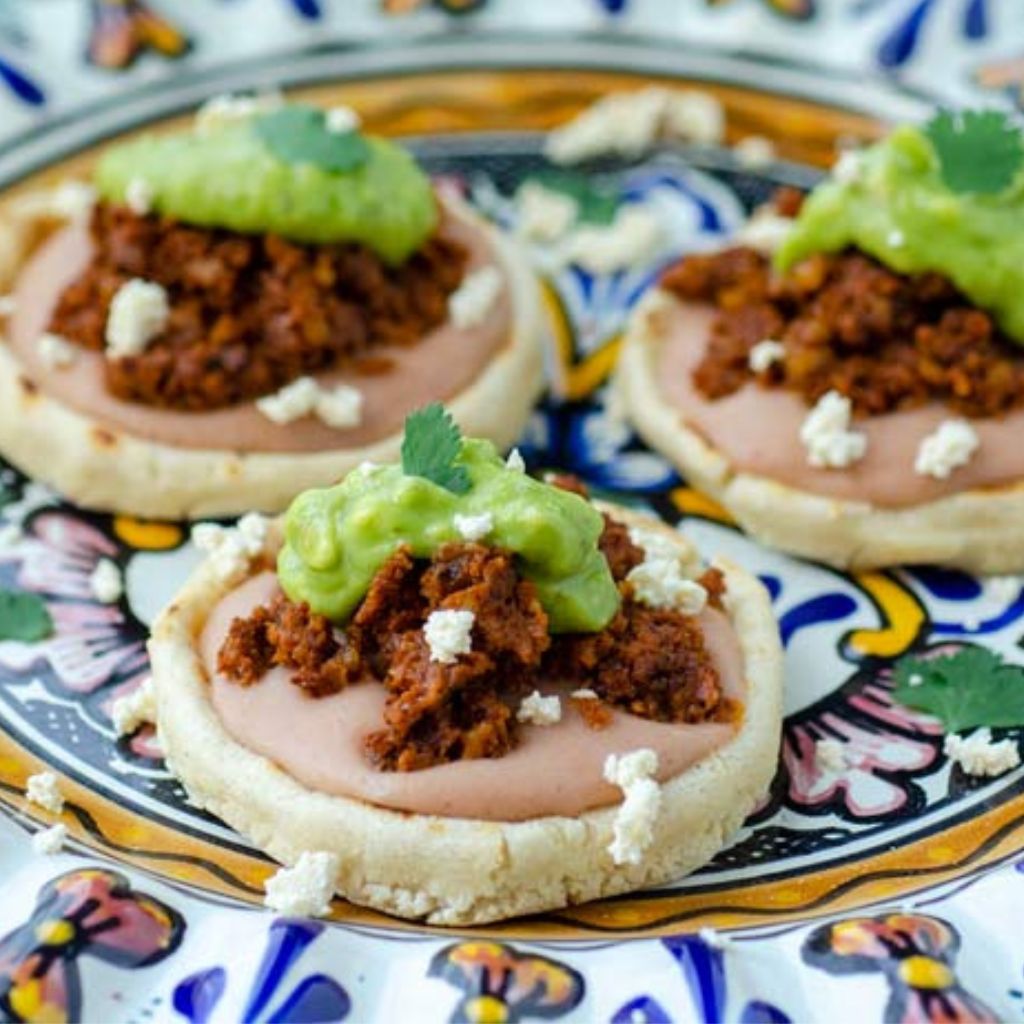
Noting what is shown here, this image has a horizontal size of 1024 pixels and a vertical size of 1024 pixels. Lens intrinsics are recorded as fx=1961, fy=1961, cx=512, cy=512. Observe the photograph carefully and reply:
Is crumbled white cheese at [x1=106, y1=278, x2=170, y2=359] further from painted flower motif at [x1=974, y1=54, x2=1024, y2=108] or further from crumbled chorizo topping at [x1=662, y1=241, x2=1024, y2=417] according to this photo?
painted flower motif at [x1=974, y1=54, x2=1024, y2=108]

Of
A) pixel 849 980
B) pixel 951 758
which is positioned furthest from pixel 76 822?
pixel 951 758

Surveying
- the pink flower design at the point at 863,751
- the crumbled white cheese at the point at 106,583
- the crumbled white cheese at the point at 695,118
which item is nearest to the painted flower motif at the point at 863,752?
the pink flower design at the point at 863,751

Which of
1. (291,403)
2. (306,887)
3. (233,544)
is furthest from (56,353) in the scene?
(306,887)

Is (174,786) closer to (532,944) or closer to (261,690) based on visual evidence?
(261,690)

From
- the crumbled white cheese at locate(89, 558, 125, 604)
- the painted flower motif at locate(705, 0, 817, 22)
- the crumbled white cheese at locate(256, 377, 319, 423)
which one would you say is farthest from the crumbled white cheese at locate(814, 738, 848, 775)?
the painted flower motif at locate(705, 0, 817, 22)

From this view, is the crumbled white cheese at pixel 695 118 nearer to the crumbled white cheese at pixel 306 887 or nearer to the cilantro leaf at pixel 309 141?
the cilantro leaf at pixel 309 141

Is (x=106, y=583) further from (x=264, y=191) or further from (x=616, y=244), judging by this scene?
(x=616, y=244)
